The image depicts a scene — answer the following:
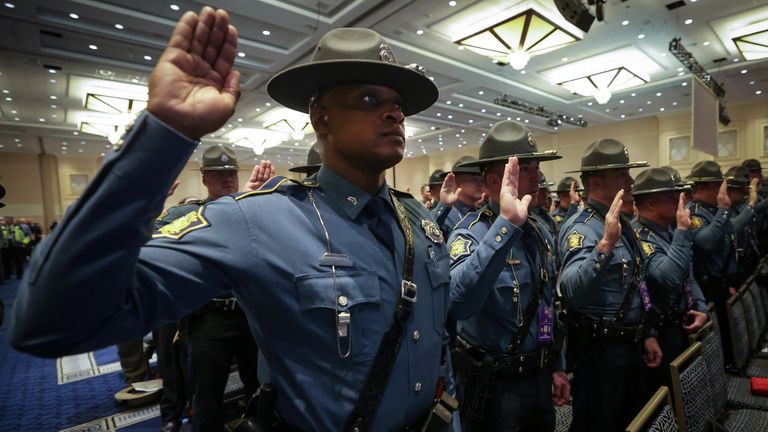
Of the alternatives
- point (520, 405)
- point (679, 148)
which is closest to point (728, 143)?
point (679, 148)

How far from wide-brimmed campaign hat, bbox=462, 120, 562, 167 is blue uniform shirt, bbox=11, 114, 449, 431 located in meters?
1.03

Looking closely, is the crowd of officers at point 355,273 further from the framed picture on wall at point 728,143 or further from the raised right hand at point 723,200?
the framed picture on wall at point 728,143

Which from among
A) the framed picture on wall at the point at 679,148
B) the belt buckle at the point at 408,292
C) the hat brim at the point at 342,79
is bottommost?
the belt buckle at the point at 408,292

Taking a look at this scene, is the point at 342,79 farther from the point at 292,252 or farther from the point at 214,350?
the point at 214,350

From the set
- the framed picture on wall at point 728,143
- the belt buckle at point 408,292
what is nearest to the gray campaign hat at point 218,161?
the belt buckle at point 408,292

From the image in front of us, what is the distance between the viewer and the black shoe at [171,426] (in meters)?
3.11

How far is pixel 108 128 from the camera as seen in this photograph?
15234 mm

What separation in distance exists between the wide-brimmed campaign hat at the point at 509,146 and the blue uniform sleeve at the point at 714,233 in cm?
291

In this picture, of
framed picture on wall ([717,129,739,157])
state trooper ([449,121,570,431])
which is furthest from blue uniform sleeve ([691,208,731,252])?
framed picture on wall ([717,129,739,157])

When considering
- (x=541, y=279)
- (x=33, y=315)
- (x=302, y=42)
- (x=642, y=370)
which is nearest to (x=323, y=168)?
(x=33, y=315)

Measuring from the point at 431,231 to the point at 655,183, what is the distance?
2.45 metres

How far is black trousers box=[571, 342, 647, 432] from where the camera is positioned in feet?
→ 7.63

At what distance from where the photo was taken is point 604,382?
7.75ft

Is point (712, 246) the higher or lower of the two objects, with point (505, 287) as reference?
lower
